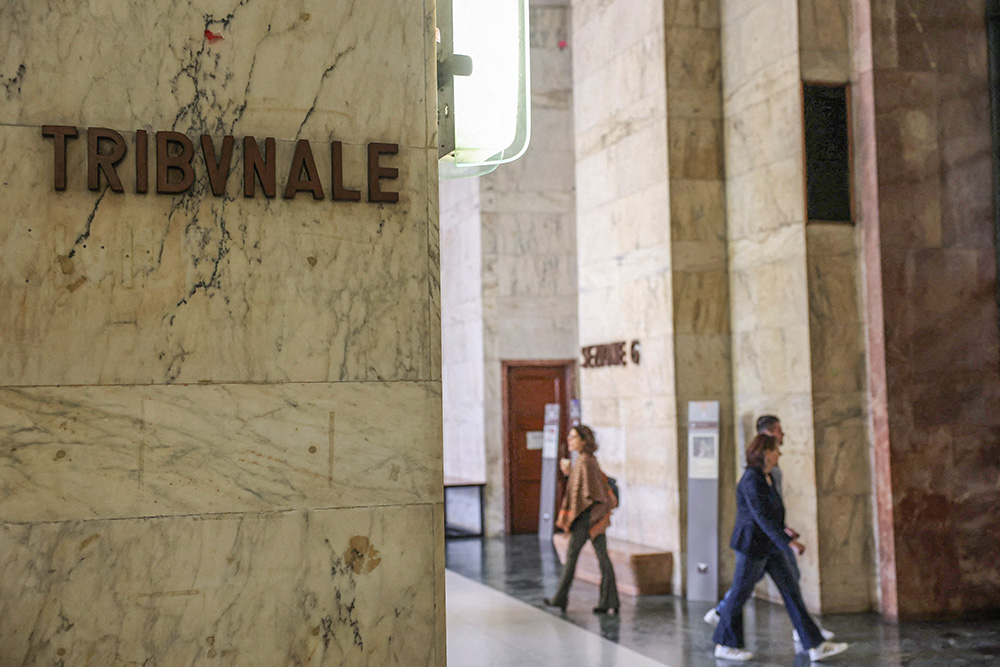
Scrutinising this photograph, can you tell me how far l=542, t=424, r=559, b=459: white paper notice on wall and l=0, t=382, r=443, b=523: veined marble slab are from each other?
12.7 m

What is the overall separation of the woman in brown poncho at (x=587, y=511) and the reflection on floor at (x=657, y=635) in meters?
0.20

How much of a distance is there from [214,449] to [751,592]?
17.6ft

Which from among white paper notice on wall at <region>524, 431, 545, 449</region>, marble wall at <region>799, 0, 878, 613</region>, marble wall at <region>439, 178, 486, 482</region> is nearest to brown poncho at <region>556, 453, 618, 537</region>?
marble wall at <region>799, 0, 878, 613</region>

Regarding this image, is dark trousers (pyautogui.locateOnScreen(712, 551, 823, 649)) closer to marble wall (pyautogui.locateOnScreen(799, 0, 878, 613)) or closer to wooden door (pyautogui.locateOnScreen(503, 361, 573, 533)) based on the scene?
marble wall (pyautogui.locateOnScreen(799, 0, 878, 613))

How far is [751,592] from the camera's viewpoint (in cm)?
848

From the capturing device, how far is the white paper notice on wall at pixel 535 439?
60.2ft

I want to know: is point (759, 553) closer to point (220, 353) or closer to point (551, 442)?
point (220, 353)

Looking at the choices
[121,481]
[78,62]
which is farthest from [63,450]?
[78,62]

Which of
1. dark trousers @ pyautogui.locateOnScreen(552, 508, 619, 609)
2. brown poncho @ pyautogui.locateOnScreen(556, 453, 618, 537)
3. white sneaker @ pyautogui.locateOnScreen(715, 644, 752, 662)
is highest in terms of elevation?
brown poncho @ pyautogui.locateOnScreen(556, 453, 618, 537)

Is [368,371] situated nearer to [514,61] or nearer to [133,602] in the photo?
[133,602]

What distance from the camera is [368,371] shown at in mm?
4555

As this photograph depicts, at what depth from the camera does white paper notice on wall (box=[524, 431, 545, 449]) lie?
1836cm

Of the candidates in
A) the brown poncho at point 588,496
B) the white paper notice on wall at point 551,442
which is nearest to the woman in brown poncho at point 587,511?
the brown poncho at point 588,496

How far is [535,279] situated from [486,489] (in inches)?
138
